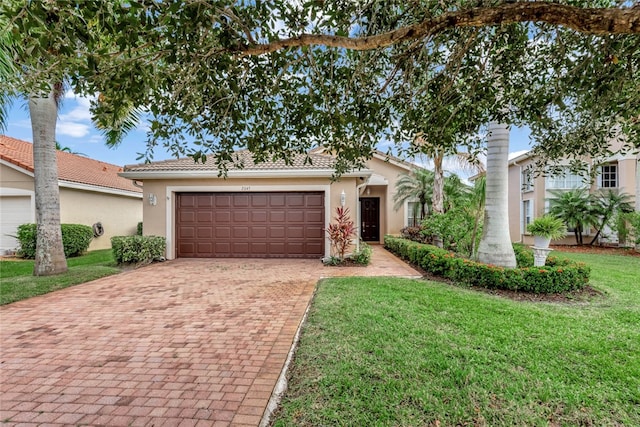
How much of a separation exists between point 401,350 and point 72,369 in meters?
3.93

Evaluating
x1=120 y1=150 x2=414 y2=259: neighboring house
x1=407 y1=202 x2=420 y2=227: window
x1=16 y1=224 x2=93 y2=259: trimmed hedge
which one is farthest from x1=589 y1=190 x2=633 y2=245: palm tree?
x1=16 y1=224 x2=93 y2=259: trimmed hedge

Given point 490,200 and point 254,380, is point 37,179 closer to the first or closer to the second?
point 254,380

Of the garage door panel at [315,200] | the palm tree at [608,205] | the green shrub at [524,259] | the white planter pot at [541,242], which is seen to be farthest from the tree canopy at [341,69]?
the palm tree at [608,205]

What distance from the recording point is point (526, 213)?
18.7m

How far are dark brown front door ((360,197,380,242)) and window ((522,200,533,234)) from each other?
8601 mm

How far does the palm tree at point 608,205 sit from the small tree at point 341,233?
1309 cm

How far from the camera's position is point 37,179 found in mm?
8117

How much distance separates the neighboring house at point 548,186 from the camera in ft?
49.5

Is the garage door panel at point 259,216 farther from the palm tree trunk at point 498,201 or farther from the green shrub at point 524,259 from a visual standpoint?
the green shrub at point 524,259

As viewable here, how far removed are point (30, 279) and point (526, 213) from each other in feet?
74.4

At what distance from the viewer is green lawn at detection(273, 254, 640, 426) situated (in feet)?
9.06

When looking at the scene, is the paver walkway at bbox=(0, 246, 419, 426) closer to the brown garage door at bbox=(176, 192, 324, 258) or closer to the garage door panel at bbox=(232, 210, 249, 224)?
the brown garage door at bbox=(176, 192, 324, 258)


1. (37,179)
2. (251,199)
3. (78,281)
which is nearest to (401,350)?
(78,281)

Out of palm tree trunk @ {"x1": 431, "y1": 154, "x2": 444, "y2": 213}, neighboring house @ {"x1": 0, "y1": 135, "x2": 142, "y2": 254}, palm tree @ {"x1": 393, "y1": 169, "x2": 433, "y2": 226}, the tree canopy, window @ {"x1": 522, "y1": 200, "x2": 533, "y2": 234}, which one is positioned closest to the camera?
the tree canopy
